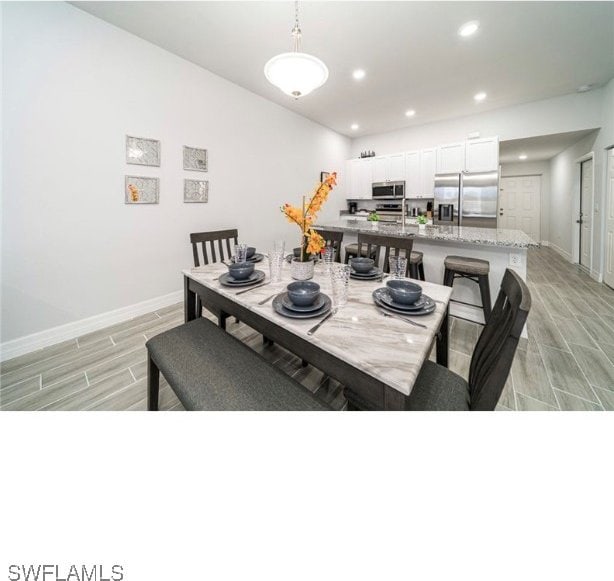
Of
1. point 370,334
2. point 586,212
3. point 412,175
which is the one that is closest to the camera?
point 370,334

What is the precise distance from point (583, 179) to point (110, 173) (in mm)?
7331

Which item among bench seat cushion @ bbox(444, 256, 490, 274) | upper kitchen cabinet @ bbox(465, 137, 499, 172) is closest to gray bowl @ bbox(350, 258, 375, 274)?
bench seat cushion @ bbox(444, 256, 490, 274)

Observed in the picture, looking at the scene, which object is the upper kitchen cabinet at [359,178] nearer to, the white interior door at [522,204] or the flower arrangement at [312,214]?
the white interior door at [522,204]

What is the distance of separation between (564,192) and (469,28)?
5.35 meters

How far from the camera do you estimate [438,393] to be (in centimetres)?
102

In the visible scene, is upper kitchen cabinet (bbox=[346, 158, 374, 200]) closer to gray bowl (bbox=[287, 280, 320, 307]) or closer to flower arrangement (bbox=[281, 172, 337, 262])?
flower arrangement (bbox=[281, 172, 337, 262])

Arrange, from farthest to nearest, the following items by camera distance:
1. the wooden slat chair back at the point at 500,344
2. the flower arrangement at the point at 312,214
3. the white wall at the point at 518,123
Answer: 1. the white wall at the point at 518,123
2. the flower arrangement at the point at 312,214
3. the wooden slat chair back at the point at 500,344

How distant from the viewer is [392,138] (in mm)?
5645

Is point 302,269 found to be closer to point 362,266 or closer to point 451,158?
point 362,266

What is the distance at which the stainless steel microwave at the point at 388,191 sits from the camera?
5430 mm

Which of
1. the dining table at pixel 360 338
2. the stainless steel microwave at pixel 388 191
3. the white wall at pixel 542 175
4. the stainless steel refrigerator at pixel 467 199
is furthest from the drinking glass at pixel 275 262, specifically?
the white wall at pixel 542 175

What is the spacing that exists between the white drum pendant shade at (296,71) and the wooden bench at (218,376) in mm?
1607

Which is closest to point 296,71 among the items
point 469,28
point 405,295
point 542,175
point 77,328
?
point 405,295
